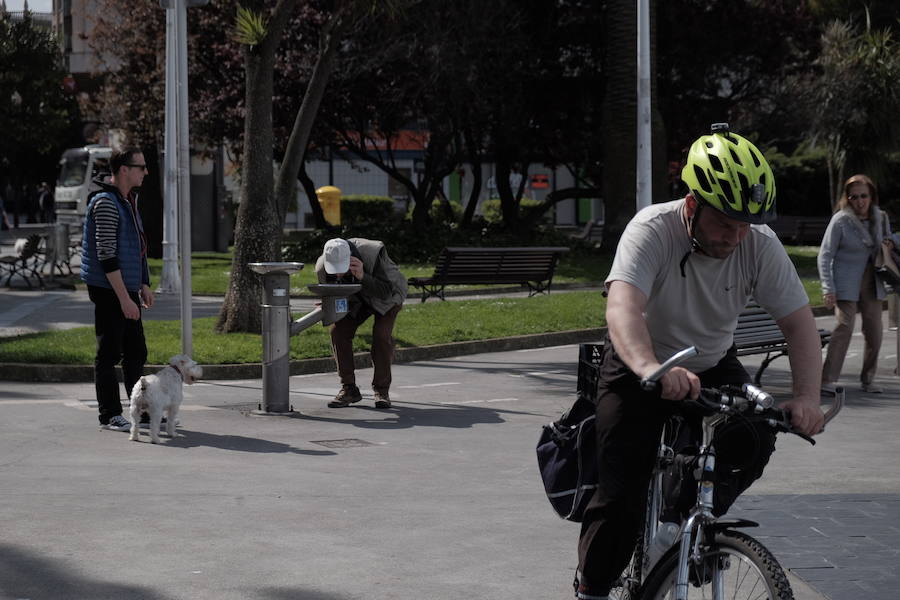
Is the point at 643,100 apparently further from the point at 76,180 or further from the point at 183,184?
the point at 76,180

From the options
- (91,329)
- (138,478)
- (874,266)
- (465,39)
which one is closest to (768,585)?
(138,478)

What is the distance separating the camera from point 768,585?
3613 mm

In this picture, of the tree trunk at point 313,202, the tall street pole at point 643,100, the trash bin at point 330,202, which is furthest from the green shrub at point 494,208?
the tall street pole at point 643,100

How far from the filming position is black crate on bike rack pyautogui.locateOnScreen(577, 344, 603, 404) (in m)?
4.23

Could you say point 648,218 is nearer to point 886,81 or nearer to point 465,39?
point 465,39

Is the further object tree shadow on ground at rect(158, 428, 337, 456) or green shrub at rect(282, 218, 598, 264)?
green shrub at rect(282, 218, 598, 264)

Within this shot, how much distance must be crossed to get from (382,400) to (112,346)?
2.25 meters

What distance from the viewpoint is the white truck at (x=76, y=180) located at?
4166 centimetres

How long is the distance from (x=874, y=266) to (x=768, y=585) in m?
8.49

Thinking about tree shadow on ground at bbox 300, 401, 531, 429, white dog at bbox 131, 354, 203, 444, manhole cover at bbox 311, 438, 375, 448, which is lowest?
tree shadow on ground at bbox 300, 401, 531, 429

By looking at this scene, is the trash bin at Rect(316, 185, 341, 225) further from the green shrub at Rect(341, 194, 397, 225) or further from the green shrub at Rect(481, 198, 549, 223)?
the green shrub at Rect(481, 198, 549, 223)

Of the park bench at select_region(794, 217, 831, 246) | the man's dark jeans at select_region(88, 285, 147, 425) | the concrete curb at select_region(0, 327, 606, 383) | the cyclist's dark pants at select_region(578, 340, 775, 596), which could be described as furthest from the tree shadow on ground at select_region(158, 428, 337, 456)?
the park bench at select_region(794, 217, 831, 246)

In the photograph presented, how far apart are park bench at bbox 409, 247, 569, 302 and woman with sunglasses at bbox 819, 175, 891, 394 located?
852 centimetres

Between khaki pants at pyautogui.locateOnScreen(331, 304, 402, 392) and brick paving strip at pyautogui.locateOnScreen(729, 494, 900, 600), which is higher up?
khaki pants at pyautogui.locateOnScreen(331, 304, 402, 392)
